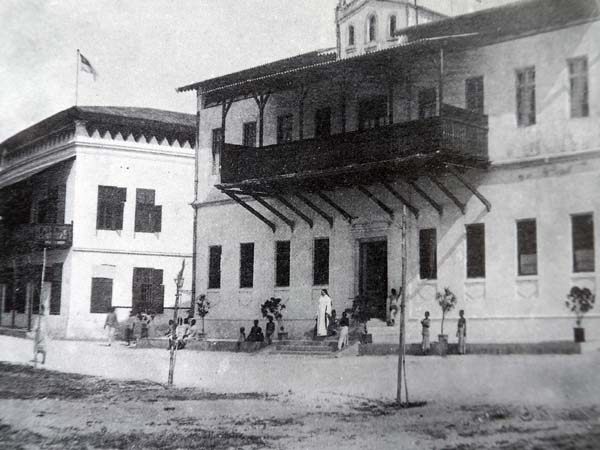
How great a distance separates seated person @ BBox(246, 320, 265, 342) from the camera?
634 centimetres

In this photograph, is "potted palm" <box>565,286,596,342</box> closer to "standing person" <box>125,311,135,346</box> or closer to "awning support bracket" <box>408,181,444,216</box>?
"awning support bracket" <box>408,181,444,216</box>

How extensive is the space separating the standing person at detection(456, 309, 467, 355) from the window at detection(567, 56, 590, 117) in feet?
4.63

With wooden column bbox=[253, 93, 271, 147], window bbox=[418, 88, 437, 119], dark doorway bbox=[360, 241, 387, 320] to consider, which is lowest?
dark doorway bbox=[360, 241, 387, 320]

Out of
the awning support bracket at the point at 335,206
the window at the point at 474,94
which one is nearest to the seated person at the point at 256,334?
the awning support bracket at the point at 335,206

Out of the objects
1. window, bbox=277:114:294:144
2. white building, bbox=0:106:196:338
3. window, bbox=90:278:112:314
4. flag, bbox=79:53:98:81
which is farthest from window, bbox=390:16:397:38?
window, bbox=90:278:112:314

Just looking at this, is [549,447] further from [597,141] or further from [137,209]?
[137,209]

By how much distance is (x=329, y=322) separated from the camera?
621 centimetres

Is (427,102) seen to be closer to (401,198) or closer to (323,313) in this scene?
(401,198)

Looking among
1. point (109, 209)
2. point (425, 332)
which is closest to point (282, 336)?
point (425, 332)

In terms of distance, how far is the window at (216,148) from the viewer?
817 cm

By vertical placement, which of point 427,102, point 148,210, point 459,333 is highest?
point 427,102

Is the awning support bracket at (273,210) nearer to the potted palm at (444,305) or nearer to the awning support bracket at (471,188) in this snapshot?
the awning support bracket at (471,188)

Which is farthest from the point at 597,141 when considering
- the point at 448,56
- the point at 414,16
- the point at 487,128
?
the point at 414,16

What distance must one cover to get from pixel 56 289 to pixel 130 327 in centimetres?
170
